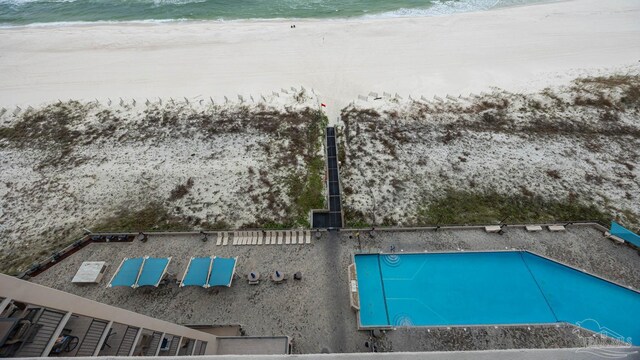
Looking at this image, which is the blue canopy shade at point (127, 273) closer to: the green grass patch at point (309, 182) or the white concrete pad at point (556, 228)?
the green grass patch at point (309, 182)

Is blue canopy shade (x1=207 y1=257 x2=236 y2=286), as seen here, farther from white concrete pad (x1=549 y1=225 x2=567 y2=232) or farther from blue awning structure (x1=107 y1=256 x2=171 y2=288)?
white concrete pad (x1=549 y1=225 x2=567 y2=232)

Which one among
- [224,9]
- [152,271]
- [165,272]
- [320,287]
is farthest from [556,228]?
[224,9]

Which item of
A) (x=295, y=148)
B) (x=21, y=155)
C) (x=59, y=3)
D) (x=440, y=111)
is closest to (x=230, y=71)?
(x=295, y=148)

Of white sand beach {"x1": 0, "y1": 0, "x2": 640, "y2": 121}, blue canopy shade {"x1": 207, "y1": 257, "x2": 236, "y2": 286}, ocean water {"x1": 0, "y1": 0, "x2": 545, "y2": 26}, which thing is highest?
ocean water {"x1": 0, "y1": 0, "x2": 545, "y2": 26}

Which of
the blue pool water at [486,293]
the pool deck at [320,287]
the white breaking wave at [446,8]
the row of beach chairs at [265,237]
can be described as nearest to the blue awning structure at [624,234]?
the pool deck at [320,287]

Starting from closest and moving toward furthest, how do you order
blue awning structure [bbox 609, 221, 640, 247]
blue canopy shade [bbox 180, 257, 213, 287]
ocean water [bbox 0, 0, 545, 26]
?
blue canopy shade [bbox 180, 257, 213, 287]
blue awning structure [bbox 609, 221, 640, 247]
ocean water [bbox 0, 0, 545, 26]

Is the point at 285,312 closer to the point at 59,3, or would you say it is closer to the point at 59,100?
the point at 59,100

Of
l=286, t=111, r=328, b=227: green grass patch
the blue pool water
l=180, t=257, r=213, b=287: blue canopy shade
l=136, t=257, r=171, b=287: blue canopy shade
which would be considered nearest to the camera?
the blue pool water

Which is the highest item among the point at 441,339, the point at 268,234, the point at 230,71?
the point at 230,71

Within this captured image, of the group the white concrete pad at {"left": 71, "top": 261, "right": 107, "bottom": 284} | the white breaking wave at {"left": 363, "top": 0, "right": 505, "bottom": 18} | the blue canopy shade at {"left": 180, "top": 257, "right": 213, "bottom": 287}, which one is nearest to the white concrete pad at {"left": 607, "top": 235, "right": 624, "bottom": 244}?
the blue canopy shade at {"left": 180, "top": 257, "right": 213, "bottom": 287}
